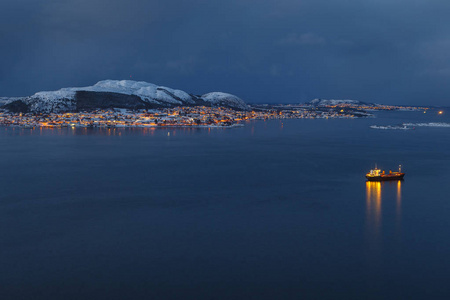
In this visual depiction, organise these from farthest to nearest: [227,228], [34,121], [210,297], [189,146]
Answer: [34,121] < [189,146] < [227,228] < [210,297]

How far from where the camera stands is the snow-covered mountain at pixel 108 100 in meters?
74.1

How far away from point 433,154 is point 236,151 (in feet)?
39.6

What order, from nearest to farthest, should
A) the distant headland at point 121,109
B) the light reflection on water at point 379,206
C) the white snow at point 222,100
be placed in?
the light reflection on water at point 379,206
the distant headland at point 121,109
the white snow at point 222,100

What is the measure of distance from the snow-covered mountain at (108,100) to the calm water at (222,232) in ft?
194

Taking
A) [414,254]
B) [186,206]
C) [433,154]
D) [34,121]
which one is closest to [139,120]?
[34,121]

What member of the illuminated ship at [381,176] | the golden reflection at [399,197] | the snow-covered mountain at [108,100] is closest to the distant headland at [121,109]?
the snow-covered mountain at [108,100]

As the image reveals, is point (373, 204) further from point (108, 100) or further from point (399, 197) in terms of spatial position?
point (108, 100)

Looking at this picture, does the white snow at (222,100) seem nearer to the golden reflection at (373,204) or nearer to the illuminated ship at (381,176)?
the illuminated ship at (381,176)

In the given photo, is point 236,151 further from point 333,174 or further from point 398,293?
point 398,293

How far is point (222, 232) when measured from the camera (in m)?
10.4

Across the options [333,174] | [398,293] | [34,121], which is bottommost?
[398,293]

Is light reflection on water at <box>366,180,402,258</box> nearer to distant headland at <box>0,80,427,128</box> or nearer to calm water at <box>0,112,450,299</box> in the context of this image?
calm water at <box>0,112,450,299</box>

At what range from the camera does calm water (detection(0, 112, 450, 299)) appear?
7602 mm

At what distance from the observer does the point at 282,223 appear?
11.1 meters
